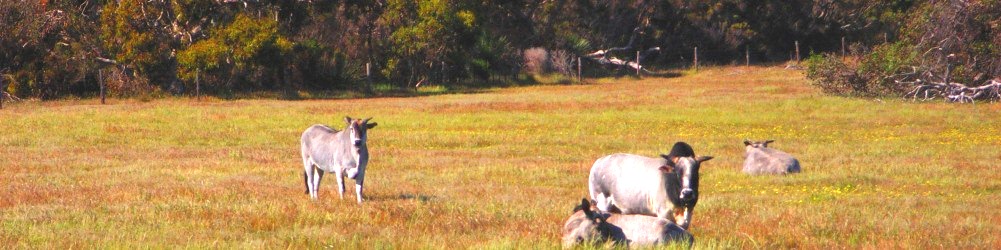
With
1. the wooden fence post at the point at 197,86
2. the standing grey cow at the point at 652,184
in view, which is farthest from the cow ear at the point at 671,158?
the wooden fence post at the point at 197,86

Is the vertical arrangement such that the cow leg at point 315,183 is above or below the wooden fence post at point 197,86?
below

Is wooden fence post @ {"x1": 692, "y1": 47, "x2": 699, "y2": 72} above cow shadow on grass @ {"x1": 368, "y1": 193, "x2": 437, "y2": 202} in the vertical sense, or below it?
above

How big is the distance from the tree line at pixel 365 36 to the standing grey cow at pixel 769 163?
69.5 ft

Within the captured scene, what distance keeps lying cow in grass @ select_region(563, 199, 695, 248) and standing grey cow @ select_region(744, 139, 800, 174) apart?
904 cm

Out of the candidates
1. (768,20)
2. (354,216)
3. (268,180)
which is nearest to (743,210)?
(354,216)

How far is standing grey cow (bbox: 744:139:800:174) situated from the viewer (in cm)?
1991

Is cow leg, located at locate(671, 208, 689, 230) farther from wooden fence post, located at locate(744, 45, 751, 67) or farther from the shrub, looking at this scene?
wooden fence post, located at locate(744, 45, 751, 67)

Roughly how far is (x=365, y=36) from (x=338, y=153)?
4304 cm

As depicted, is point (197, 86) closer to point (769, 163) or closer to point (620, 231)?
point (769, 163)

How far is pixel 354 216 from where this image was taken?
13859 millimetres

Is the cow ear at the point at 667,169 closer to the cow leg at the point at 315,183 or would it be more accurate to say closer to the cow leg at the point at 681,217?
the cow leg at the point at 681,217

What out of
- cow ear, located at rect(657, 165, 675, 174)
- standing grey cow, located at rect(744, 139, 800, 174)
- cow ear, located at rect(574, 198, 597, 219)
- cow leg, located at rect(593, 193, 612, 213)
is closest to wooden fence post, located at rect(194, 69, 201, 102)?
standing grey cow, located at rect(744, 139, 800, 174)

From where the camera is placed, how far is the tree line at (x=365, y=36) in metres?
47.5

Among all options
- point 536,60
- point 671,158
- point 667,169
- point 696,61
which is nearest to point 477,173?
point 671,158
